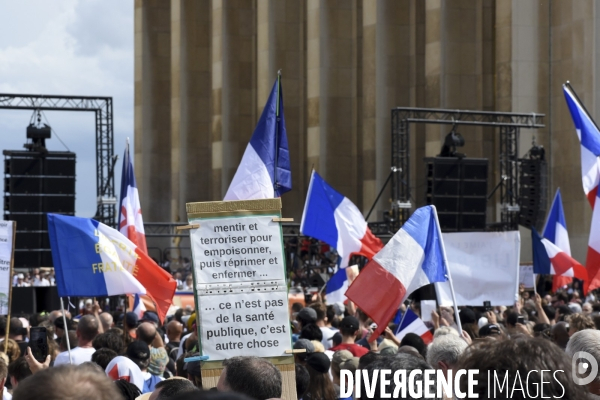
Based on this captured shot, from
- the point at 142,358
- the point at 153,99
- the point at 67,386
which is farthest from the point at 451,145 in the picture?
the point at 153,99

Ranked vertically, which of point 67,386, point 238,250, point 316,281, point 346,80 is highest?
point 346,80

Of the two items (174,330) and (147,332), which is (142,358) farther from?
(174,330)

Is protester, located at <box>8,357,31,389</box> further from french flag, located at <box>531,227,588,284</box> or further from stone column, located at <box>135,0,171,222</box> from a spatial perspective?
stone column, located at <box>135,0,171,222</box>

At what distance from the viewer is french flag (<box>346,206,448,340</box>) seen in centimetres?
955

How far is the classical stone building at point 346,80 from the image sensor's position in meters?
34.2

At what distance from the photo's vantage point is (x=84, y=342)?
992cm

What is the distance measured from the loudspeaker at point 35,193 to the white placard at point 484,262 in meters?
9.87

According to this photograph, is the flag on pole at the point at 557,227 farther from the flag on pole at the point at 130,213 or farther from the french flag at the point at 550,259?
the flag on pole at the point at 130,213

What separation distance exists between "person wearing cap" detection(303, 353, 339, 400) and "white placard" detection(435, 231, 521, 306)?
6.58m

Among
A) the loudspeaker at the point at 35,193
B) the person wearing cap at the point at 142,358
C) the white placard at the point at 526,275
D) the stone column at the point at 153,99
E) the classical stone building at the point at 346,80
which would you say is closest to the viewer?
the person wearing cap at the point at 142,358

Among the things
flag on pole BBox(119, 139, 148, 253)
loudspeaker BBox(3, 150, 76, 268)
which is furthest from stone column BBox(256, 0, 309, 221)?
flag on pole BBox(119, 139, 148, 253)

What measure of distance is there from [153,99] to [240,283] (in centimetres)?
4832

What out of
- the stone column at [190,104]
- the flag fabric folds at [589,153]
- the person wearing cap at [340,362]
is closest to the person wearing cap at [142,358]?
the person wearing cap at [340,362]

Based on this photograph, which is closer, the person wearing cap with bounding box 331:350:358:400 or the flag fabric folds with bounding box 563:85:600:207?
the person wearing cap with bounding box 331:350:358:400
